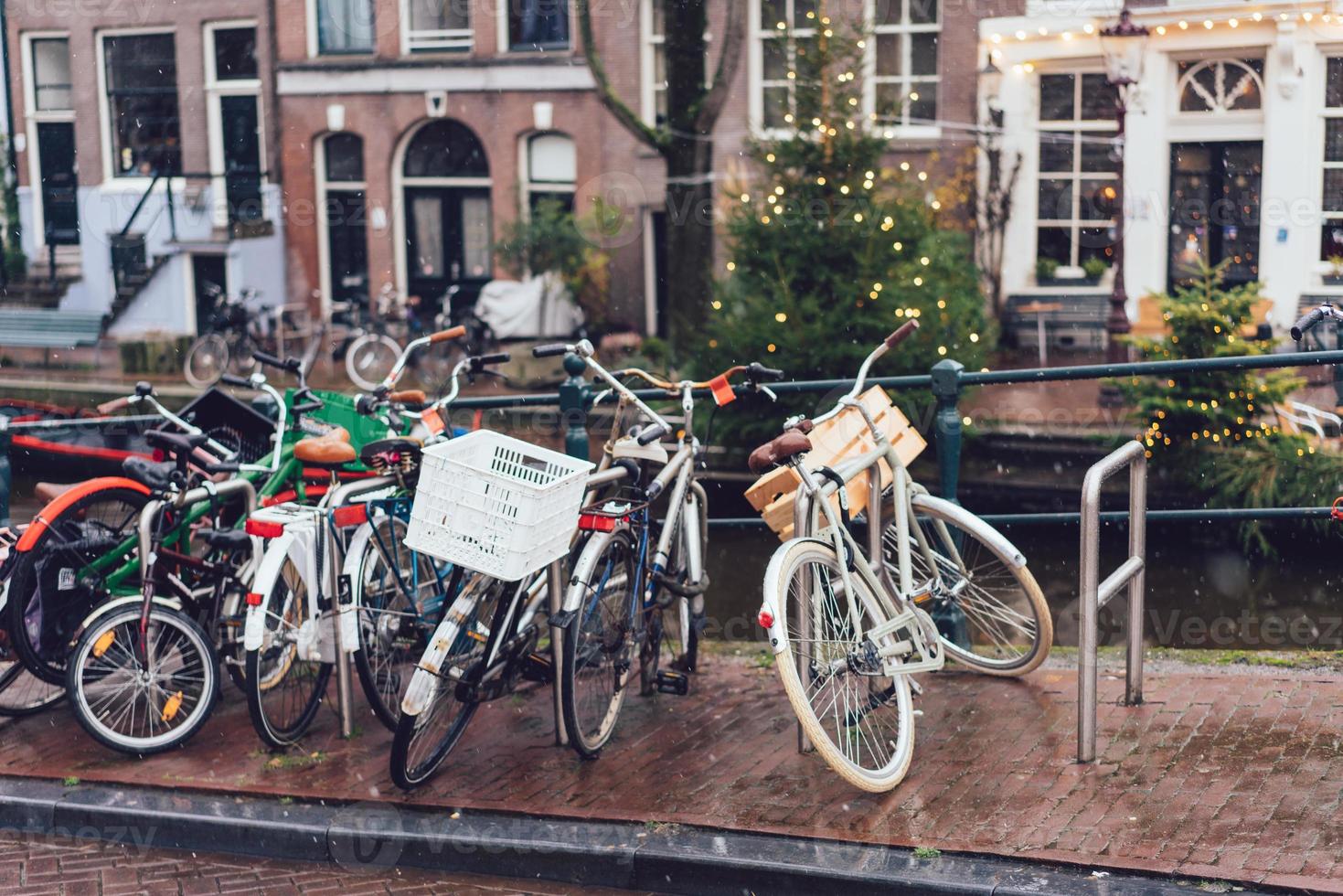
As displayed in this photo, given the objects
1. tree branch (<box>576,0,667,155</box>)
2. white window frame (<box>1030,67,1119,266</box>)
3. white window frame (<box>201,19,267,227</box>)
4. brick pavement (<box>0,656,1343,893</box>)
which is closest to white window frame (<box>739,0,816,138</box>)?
white window frame (<box>1030,67,1119,266</box>)

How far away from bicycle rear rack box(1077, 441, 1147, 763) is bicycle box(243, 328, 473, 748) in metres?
2.02

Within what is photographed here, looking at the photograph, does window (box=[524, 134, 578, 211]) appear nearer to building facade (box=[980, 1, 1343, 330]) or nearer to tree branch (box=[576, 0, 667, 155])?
tree branch (box=[576, 0, 667, 155])

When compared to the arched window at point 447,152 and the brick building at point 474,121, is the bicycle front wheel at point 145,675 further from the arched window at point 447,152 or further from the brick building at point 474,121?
the arched window at point 447,152

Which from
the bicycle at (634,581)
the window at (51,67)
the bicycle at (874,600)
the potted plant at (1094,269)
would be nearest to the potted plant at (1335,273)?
the potted plant at (1094,269)

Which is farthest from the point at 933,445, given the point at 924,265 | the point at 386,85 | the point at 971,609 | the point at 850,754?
the point at 386,85

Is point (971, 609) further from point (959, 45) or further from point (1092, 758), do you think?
point (959, 45)

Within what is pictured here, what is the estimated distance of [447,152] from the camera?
20781mm

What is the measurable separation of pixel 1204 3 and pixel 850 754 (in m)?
13.4

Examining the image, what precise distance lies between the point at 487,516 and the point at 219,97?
1852 centimetres

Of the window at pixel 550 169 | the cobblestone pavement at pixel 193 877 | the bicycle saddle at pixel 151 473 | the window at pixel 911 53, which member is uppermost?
the window at pixel 911 53

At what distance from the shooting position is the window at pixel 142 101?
2080cm

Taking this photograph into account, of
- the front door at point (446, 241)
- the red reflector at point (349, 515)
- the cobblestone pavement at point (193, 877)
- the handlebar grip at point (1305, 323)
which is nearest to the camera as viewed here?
the cobblestone pavement at point (193, 877)

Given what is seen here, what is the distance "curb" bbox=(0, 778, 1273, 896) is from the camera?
3703 mm

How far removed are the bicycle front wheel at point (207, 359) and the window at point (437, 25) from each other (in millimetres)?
5146
